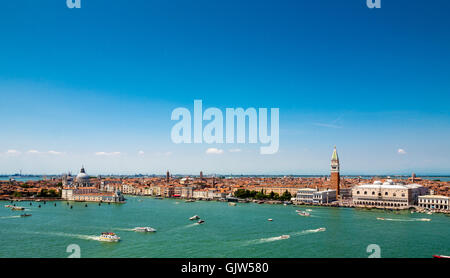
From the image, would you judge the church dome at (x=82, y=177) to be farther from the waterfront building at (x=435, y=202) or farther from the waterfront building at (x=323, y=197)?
the waterfront building at (x=435, y=202)

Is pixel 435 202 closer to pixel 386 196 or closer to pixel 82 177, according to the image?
pixel 386 196

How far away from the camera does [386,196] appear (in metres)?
11.8

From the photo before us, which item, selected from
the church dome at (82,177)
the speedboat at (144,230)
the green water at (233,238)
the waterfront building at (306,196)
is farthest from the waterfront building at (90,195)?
the speedboat at (144,230)

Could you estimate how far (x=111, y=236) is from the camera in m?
5.58

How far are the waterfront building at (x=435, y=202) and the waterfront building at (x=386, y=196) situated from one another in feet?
1.47

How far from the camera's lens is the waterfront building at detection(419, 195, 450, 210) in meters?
10.6

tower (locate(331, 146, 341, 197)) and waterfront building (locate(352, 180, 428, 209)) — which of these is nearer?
waterfront building (locate(352, 180, 428, 209))

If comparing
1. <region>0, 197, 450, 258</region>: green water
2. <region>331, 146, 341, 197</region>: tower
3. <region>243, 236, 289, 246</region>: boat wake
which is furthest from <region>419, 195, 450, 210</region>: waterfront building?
<region>243, 236, 289, 246</region>: boat wake

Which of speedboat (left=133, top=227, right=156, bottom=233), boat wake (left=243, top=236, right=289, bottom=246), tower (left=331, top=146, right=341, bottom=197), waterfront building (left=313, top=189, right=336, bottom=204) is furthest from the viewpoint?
tower (left=331, top=146, right=341, bottom=197)

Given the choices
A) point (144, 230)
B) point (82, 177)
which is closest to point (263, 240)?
point (144, 230)

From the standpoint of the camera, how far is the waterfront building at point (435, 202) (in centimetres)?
1056

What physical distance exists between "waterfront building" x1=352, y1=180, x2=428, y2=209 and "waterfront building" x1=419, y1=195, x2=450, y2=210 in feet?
1.47

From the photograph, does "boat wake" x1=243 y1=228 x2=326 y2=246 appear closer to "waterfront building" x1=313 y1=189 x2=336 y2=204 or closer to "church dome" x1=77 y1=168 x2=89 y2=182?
"waterfront building" x1=313 y1=189 x2=336 y2=204

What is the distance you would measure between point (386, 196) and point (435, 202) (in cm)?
148
